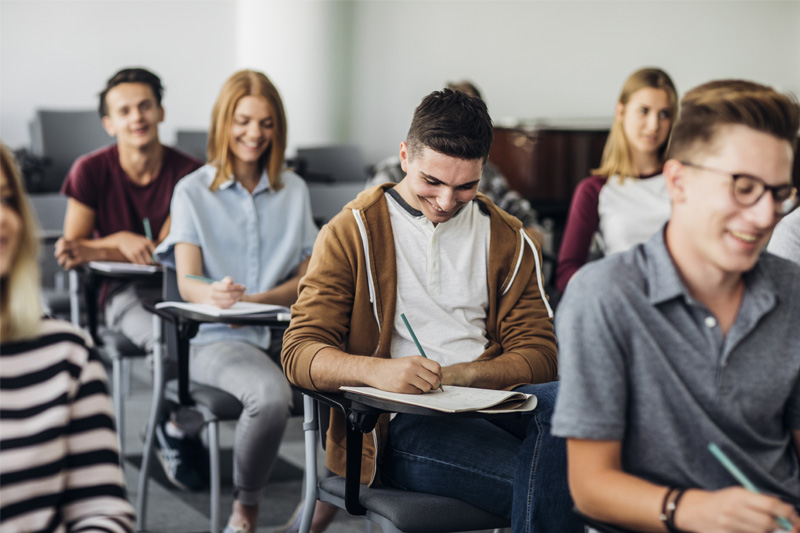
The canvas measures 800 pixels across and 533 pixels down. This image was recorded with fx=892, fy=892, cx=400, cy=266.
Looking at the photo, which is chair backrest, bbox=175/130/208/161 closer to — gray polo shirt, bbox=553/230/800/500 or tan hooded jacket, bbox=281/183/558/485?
tan hooded jacket, bbox=281/183/558/485

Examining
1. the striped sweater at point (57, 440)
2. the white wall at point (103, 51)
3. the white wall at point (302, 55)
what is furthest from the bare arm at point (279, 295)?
the white wall at point (302, 55)

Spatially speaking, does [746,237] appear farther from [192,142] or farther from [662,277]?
[192,142]

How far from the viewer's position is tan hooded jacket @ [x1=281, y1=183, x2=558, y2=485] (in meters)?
1.84

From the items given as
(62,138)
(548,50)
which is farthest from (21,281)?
(548,50)

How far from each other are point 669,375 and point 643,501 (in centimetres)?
18

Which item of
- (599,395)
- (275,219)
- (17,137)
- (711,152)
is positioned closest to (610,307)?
(599,395)

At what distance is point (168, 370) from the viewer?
8.55 ft

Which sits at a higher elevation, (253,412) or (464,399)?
(464,399)

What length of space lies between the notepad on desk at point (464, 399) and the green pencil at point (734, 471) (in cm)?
42

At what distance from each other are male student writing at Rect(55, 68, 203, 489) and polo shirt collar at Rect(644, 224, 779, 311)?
222cm

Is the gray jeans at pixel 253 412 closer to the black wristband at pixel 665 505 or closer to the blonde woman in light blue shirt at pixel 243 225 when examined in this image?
the blonde woman in light blue shirt at pixel 243 225

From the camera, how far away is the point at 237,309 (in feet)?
7.68

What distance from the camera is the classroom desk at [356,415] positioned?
1554mm

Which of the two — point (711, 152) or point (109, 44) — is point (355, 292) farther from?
point (109, 44)
